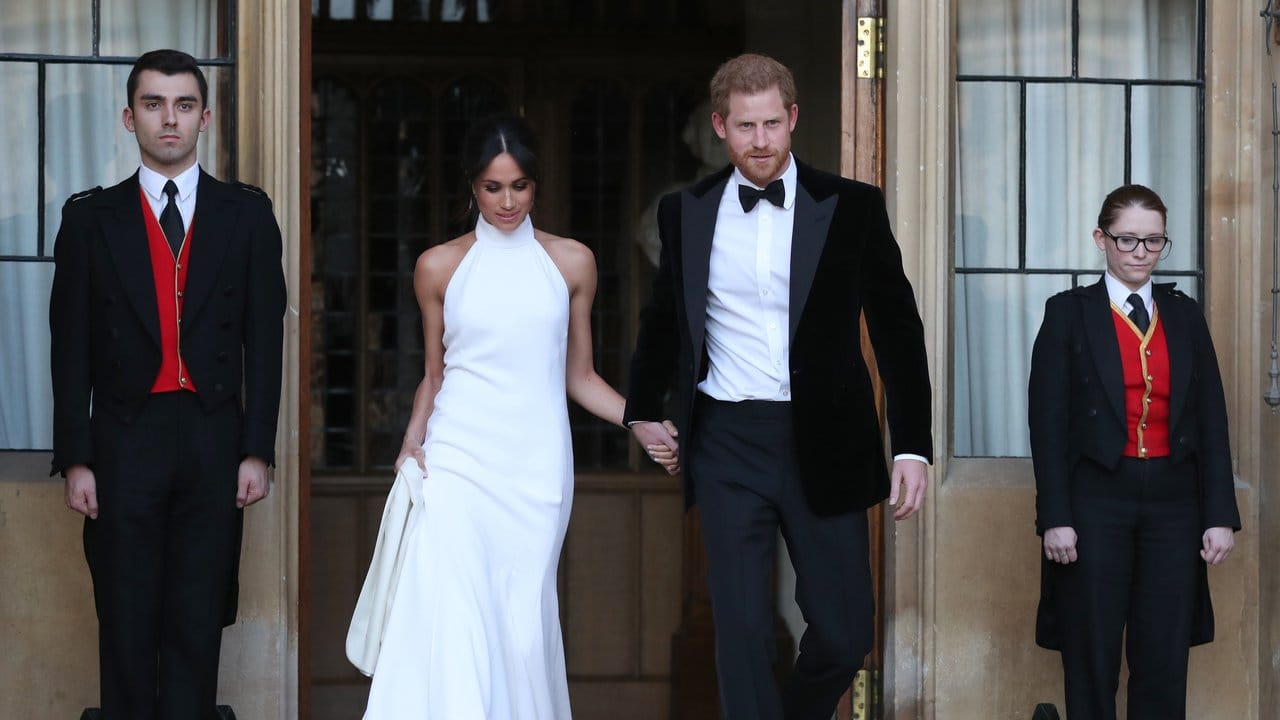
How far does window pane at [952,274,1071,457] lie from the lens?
5.81m

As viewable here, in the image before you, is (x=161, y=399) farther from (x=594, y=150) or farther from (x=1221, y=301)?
(x=594, y=150)

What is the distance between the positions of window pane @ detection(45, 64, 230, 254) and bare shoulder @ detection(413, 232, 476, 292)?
1182 mm

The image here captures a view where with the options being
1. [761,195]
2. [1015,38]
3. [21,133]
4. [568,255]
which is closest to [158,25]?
[21,133]

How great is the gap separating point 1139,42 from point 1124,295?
123 centimetres

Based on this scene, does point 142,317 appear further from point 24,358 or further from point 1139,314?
point 1139,314

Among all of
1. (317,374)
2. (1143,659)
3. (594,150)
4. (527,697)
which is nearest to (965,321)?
(1143,659)

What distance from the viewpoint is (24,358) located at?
220 inches

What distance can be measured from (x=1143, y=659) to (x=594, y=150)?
455 cm

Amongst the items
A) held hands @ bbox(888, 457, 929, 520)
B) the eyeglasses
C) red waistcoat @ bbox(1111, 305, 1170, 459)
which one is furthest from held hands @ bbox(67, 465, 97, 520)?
the eyeglasses

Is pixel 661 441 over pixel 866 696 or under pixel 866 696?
over

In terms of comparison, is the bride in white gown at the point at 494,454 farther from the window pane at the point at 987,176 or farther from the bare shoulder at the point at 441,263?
the window pane at the point at 987,176

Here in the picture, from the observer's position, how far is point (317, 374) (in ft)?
29.3

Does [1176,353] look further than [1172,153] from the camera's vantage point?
No

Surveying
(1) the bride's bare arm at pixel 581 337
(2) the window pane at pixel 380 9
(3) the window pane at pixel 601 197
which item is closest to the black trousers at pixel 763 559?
(1) the bride's bare arm at pixel 581 337
